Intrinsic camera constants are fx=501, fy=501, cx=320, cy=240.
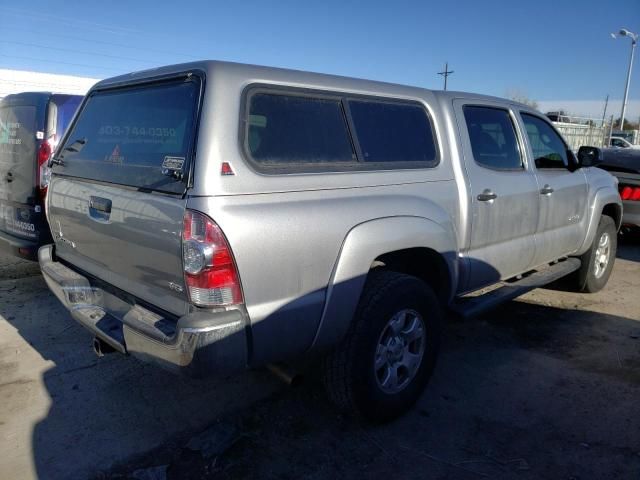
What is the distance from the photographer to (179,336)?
2170mm

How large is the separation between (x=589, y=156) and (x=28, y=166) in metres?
5.24

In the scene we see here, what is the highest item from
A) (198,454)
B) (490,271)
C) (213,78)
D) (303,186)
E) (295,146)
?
(213,78)

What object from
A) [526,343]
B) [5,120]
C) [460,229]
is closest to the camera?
[460,229]

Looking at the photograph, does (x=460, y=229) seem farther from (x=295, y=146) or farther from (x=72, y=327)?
(x=72, y=327)

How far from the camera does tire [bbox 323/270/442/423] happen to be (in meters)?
2.73

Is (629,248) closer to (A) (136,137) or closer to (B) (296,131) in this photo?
(B) (296,131)

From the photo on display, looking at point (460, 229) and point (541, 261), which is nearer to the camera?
point (460, 229)

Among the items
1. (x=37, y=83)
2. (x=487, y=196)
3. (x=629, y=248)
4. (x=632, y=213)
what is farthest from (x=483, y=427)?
(x=37, y=83)

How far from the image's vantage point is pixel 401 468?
264 cm

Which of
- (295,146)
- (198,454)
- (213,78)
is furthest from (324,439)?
(213,78)

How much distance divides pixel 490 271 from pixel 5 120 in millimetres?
5041

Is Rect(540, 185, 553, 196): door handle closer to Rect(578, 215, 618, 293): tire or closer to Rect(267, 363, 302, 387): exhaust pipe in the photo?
Rect(578, 215, 618, 293): tire

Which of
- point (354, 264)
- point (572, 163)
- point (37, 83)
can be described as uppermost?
point (37, 83)

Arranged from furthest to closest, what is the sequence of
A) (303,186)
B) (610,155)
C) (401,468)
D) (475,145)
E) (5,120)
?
(610,155)
(5,120)
(475,145)
(401,468)
(303,186)
